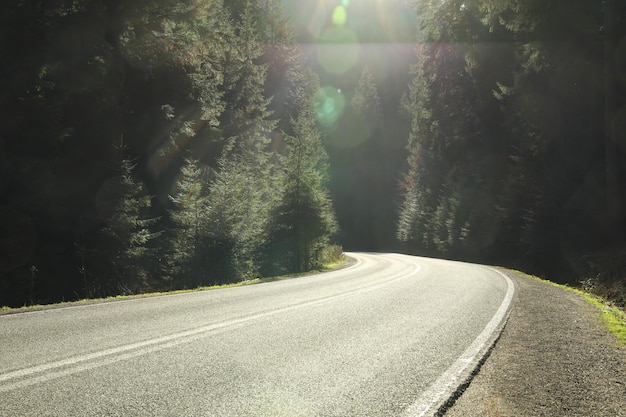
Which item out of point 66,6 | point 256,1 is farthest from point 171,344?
point 256,1

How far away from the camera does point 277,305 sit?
333 inches

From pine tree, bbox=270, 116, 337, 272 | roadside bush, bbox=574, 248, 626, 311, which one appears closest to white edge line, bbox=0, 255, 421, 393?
roadside bush, bbox=574, 248, 626, 311

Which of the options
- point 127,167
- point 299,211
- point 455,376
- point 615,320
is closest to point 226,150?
point 299,211

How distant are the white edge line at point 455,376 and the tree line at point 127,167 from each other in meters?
8.76

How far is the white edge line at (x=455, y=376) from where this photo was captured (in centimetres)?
363

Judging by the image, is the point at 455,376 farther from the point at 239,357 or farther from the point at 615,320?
the point at 615,320

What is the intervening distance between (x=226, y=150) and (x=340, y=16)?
84026mm

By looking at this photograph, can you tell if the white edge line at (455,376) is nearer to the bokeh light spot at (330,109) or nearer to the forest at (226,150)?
the forest at (226,150)

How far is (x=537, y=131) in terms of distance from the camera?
23.1 m

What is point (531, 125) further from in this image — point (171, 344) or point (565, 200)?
point (171, 344)

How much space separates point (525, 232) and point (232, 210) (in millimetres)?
15732

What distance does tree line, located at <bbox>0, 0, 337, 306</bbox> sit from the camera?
12.4 m

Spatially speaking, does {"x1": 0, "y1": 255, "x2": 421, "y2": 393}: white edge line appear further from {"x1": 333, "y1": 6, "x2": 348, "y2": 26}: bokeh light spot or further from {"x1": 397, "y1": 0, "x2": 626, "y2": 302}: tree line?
{"x1": 333, "y1": 6, "x2": 348, "y2": 26}: bokeh light spot

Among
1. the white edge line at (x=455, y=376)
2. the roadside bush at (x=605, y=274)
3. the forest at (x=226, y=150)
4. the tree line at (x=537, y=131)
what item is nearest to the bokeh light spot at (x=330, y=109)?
the forest at (x=226, y=150)
